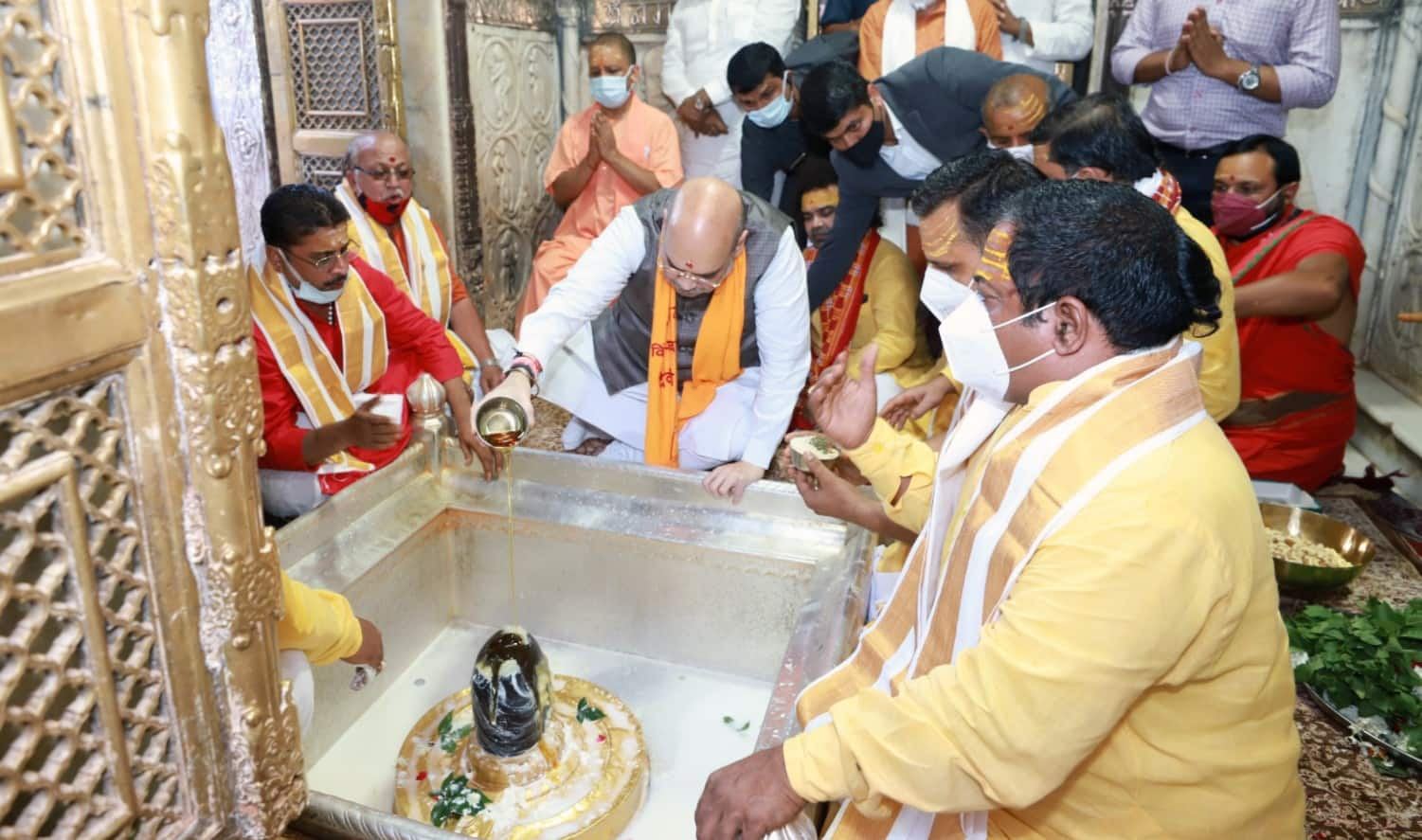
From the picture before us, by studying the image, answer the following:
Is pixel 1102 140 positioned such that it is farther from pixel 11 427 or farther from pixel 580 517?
pixel 11 427

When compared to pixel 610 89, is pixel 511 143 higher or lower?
lower

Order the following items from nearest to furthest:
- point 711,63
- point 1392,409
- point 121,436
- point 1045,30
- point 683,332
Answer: point 121,436 < point 683,332 < point 1392,409 < point 1045,30 < point 711,63

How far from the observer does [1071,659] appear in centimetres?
108

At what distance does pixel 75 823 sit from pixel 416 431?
5.48 feet

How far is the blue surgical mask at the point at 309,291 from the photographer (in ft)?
8.63

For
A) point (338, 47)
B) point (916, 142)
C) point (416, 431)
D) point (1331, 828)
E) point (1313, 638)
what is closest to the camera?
point (1331, 828)

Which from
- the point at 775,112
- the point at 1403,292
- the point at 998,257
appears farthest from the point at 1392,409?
the point at 998,257

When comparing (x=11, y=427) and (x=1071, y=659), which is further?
(x=1071, y=659)

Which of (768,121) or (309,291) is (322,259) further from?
(768,121)

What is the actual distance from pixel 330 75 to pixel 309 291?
2376mm

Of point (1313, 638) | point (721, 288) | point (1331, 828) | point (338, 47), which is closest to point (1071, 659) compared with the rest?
point (1331, 828)

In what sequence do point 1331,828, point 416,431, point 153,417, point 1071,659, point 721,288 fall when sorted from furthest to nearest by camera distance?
point 721,288 → point 416,431 → point 1331,828 → point 1071,659 → point 153,417

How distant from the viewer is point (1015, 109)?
3.12m

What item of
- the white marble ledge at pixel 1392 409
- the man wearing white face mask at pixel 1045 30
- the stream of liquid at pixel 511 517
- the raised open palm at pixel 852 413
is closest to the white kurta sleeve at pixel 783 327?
the stream of liquid at pixel 511 517
